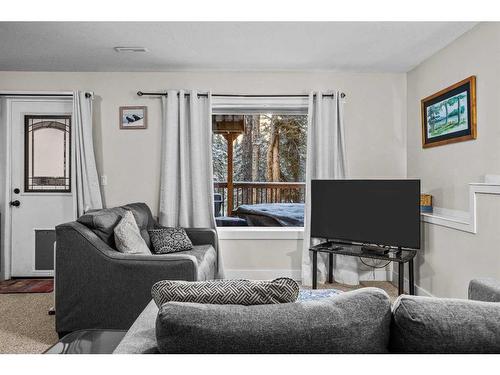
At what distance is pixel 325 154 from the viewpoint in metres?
4.46

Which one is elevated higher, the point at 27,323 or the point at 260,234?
the point at 260,234

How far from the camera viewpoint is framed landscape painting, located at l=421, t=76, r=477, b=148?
3.17 meters

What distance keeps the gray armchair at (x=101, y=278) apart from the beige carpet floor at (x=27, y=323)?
186 millimetres

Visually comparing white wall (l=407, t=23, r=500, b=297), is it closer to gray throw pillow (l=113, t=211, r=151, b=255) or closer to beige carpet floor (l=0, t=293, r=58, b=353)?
gray throw pillow (l=113, t=211, r=151, b=255)

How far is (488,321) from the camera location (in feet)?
3.60

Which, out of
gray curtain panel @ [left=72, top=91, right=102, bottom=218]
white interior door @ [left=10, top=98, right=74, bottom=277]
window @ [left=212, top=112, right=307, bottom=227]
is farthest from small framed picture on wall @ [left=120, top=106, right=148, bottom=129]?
window @ [left=212, top=112, right=307, bottom=227]

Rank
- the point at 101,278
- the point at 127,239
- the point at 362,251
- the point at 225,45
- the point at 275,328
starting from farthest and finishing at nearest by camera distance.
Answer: the point at 362,251 → the point at 225,45 → the point at 127,239 → the point at 101,278 → the point at 275,328

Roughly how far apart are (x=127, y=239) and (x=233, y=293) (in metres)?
2.05

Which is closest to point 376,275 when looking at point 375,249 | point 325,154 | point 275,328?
point 375,249

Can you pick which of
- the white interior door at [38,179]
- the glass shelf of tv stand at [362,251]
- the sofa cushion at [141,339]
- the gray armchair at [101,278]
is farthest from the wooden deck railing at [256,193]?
the sofa cushion at [141,339]

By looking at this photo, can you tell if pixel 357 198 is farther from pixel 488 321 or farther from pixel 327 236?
pixel 488 321

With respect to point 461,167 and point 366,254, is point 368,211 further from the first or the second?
point 461,167

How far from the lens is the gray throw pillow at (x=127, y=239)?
10.2ft

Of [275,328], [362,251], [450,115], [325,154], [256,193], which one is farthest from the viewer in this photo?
[256,193]
